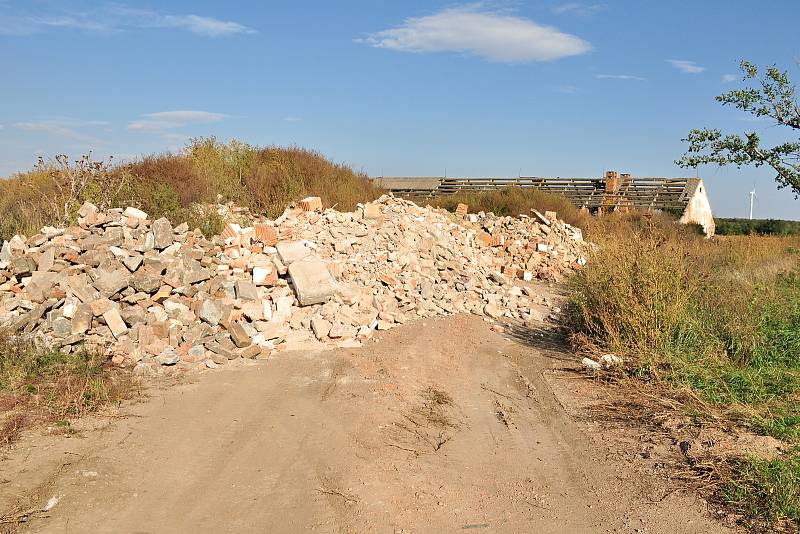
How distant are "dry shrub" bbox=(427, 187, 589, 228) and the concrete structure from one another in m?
3.49

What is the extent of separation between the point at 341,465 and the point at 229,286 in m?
4.37

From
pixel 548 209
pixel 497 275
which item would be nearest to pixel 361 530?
pixel 497 275

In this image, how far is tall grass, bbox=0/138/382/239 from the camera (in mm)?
10812

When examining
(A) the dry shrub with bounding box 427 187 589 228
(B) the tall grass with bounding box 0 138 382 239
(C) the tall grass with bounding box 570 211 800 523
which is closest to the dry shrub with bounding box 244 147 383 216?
(B) the tall grass with bounding box 0 138 382 239

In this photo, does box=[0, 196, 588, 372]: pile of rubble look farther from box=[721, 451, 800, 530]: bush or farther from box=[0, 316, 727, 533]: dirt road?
box=[721, 451, 800, 530]: bush

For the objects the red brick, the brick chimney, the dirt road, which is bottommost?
the dirt road

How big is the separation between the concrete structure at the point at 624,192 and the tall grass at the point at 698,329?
47.6 feet

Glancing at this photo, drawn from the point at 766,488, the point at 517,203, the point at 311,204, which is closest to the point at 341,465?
the point at 766,488

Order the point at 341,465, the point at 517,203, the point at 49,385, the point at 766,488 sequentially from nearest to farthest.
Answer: the point at 766,488, the point at 341,465, the point at 49,385, the point at 517,203

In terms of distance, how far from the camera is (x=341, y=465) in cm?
489

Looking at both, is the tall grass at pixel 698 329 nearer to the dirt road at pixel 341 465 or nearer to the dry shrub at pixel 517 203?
the dirt road at pixel 341 465

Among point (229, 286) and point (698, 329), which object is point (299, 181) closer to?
point (229, 286)

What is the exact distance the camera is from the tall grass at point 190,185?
35.5ft

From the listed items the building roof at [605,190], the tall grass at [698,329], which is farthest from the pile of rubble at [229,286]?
the building roof at [605,190]
